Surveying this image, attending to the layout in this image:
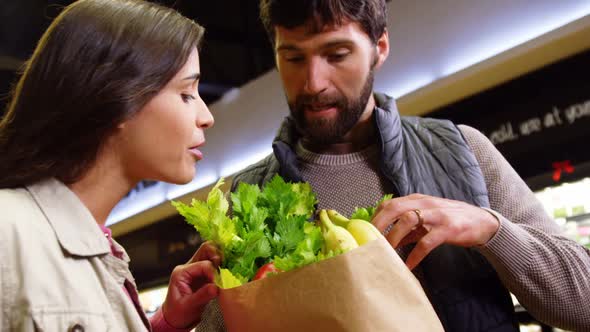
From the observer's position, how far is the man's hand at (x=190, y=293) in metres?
1.37

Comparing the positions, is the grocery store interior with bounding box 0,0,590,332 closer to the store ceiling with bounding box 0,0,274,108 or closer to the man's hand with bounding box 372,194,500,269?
the store ceiling with bounding box 0,0,274,108

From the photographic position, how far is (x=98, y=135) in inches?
49.9

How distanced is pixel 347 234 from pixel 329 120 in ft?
2.03

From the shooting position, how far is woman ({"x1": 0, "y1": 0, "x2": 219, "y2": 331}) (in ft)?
3.43

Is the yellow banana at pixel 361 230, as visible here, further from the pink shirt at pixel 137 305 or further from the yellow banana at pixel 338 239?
the pink shirt at pixel 137 305

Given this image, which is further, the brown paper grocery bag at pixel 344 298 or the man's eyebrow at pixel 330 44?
the man's eyebrow at pixel 330 44

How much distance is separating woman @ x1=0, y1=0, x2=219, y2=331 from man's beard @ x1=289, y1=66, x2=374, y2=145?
0.38 m

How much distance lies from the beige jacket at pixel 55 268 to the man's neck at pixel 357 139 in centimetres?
77

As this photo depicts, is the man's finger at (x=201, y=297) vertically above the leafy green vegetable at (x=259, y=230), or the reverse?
the leafy green vegetable at (x=259, y=230)

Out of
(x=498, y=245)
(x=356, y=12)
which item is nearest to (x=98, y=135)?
(x=356, y=12)

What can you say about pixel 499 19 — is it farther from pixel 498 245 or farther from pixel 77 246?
pixel 77 246

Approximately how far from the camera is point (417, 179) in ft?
5.18

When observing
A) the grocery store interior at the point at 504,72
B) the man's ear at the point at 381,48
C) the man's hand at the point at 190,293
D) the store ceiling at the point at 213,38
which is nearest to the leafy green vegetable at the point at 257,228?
the man's hand at the point at 190,293

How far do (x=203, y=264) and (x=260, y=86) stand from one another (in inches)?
203
